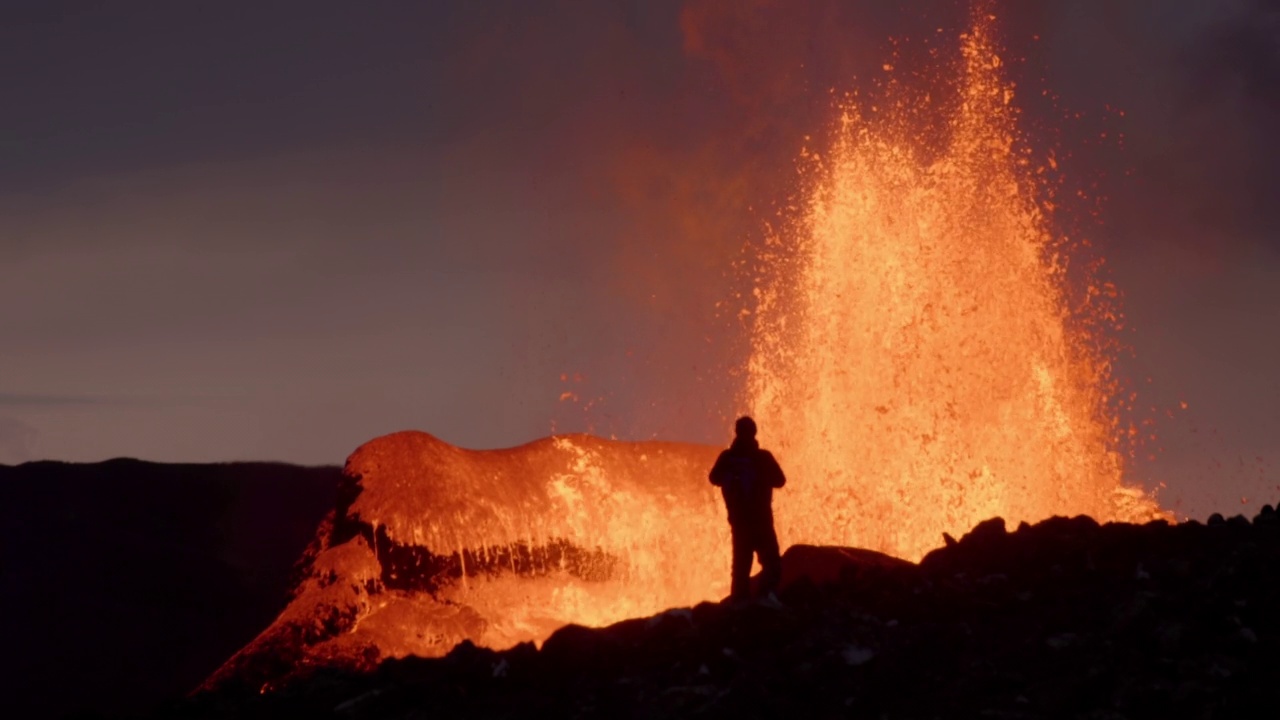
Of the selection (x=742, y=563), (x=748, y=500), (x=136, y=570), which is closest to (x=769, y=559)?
(x=742, y=563)

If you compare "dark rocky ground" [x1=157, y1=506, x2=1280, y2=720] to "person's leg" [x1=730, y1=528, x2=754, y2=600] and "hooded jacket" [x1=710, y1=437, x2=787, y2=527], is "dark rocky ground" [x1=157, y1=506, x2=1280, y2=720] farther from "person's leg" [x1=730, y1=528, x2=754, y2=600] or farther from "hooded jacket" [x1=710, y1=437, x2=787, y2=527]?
"hooded jacket" [x1=710, y1=437, x2=787, y2=527]

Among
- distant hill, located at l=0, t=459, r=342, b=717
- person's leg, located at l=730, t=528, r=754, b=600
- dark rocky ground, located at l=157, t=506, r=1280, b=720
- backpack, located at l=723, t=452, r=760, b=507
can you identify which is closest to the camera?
dark rocky ground, located at l=157, t=506, r=1280, b=720

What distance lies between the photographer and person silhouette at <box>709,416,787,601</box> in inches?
684

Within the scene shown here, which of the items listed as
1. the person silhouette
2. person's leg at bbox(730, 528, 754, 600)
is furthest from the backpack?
person's leg at bbox(730, 528, 754, 600)

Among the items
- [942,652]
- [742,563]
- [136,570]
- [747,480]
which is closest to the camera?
[942,652]

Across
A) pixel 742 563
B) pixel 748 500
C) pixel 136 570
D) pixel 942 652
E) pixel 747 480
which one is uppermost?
pixel 136 570

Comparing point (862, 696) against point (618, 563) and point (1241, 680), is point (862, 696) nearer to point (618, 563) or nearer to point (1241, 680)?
point (1241, 680)

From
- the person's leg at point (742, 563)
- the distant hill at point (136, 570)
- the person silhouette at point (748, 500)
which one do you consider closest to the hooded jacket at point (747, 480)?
the person silhouette at point (748, 500)

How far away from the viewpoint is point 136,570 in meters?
74.8

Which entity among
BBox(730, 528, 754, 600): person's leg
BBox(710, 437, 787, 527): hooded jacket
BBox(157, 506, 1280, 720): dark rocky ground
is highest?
BBox(710, 437, 787, 527): hooded jacket

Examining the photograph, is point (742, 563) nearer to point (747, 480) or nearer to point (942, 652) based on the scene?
point (747, 480)

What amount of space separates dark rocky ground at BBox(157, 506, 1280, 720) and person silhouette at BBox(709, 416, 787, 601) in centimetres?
60

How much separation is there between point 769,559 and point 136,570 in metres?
64.4

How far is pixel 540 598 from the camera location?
37.8 m
